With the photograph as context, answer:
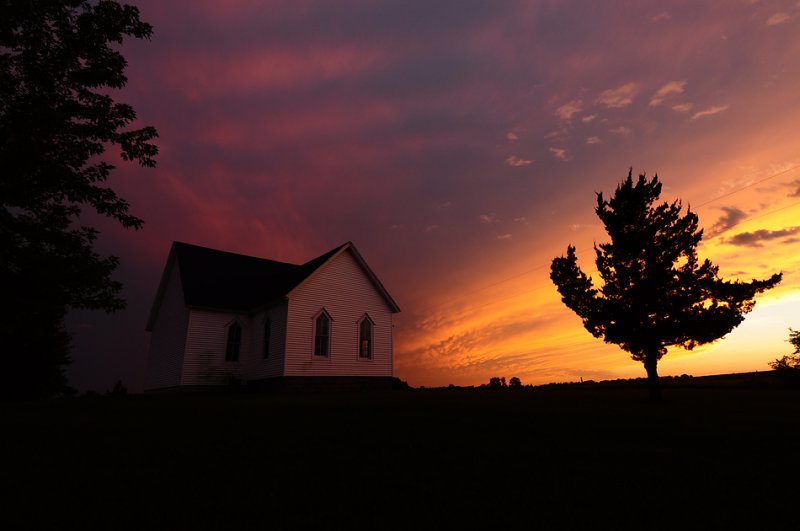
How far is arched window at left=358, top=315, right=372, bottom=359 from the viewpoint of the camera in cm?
3238

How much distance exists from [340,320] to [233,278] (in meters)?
10.2

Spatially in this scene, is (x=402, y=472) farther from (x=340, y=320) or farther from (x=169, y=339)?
(x=169, y=339)

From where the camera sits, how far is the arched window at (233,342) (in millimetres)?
31844

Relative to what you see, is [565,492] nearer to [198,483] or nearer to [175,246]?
[198,483]

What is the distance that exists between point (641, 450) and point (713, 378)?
33468mm

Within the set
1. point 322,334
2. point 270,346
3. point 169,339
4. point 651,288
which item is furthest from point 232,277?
point 651,288

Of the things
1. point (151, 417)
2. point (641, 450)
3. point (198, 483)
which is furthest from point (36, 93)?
point (641, 450)

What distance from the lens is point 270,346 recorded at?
30.4 metres

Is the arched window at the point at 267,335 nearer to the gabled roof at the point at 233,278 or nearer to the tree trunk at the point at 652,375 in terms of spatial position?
the gabled roof at the point at 233,278

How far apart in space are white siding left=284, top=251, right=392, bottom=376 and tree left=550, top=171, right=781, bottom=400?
41.6 ft

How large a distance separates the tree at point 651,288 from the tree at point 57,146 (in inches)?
936

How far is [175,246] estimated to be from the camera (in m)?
35.8

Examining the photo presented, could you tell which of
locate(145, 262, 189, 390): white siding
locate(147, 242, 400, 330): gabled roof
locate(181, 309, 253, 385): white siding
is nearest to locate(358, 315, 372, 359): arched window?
locate(147, 242, 400, 330): gabled roof

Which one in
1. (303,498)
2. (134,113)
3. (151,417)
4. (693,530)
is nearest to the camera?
(693,530)
